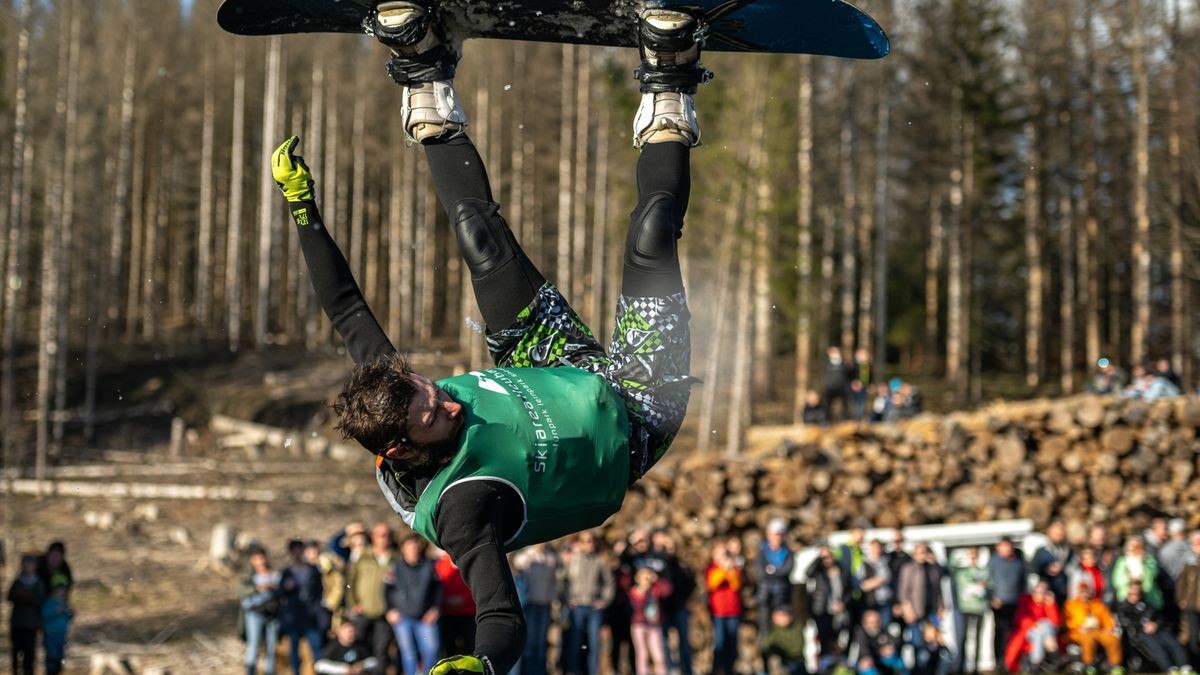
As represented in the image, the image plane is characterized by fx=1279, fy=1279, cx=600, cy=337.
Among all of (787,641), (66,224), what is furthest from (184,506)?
(787,641)

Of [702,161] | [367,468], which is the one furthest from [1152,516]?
[367,468]

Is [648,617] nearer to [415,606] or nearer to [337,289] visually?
[415,606]

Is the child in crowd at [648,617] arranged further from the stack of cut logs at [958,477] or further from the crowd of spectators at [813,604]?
the stack of cut logs at [958,477]

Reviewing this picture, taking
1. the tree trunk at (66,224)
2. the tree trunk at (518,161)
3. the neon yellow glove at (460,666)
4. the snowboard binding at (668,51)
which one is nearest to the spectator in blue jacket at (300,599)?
the snowboard binding at (668,51)

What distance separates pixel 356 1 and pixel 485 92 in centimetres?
3114

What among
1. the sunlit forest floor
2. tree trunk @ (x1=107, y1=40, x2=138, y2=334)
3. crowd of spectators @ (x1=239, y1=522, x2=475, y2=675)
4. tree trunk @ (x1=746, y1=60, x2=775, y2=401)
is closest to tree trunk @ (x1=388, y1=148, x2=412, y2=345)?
the sunlit forest floor

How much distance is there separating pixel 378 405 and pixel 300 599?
9.26m

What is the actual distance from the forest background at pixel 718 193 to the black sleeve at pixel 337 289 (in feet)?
63.6

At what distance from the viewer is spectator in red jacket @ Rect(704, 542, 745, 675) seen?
13.5 metres

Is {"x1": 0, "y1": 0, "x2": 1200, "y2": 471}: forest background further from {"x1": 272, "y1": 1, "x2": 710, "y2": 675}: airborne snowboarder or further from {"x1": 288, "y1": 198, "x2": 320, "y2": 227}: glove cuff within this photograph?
{"x1": 288, "y1": 198, "x2": 320, "y2": 227}: glove cuff

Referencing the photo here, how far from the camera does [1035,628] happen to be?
13.2 meters

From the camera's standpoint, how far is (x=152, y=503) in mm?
24438

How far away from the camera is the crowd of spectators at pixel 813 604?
12570mm

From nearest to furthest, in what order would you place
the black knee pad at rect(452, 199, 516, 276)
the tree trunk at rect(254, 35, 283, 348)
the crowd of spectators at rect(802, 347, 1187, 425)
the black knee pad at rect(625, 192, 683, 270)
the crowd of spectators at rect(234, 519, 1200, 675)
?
the black knee pad at rect(625, 192, 683, 270)
the black knee pad at rect(452, 199, 516, 276)
the crowd of spectators at rect(234, 519, 1200, 675)
the crowd of spectators at rect(802, 347, 1187, 425)
the tree trunk at rect(254, 35, 283, 348)
